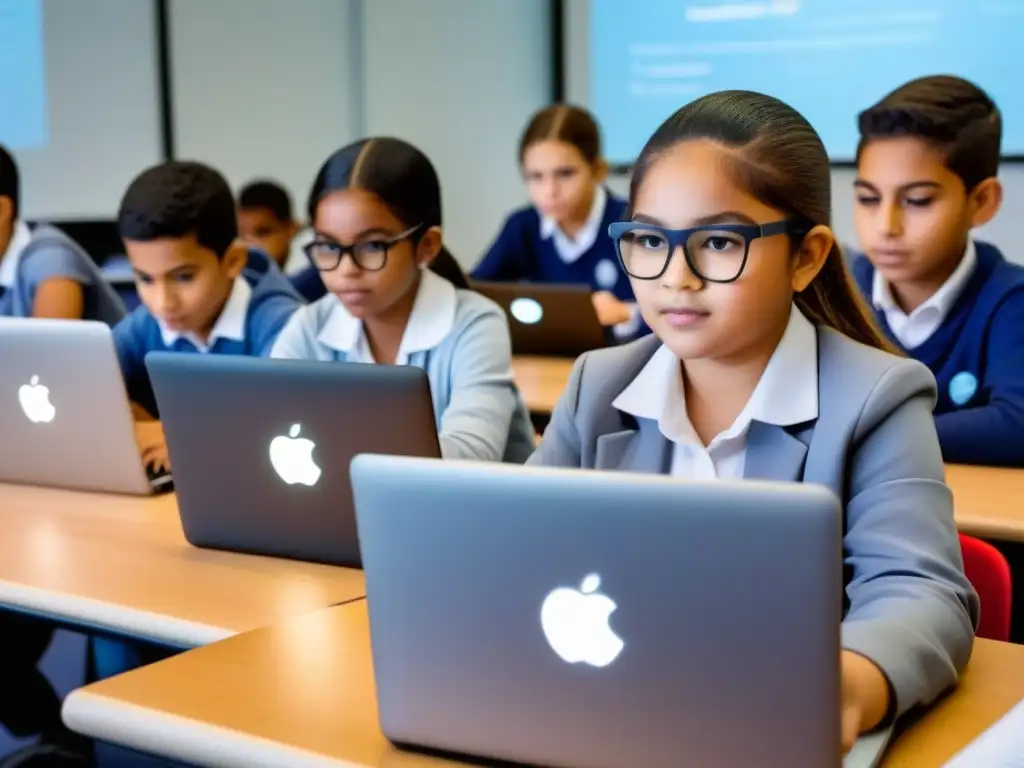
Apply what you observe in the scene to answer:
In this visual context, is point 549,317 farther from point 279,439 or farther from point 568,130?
point 279,439

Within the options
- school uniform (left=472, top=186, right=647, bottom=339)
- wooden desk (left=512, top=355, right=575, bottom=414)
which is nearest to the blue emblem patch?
wooden desk (left=512, top=355, right=575, bottom=414)

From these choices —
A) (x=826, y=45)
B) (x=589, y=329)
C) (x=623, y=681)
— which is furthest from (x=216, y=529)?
(x=826, y=45)

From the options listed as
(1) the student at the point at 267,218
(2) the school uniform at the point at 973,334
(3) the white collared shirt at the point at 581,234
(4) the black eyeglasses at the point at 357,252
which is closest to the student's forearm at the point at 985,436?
(2) the school uniform at the point at 973,334

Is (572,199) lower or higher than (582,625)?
higher

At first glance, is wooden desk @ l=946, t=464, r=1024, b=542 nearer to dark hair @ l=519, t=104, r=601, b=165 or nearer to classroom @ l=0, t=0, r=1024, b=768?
classroom @ l=0, t=0, r=1024, b=768

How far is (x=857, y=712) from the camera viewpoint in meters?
0.94

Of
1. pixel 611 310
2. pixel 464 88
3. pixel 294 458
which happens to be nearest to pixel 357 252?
pixel 294 458

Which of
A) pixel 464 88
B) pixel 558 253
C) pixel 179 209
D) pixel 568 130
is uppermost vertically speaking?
pixel 464 88

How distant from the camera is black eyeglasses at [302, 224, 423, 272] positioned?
1.96m

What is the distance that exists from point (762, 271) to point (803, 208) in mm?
86

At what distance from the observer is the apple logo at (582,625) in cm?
86

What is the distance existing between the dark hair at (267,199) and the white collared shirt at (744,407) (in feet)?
11.2

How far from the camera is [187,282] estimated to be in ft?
7.13

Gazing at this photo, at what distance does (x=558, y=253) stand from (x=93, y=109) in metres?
2.04
